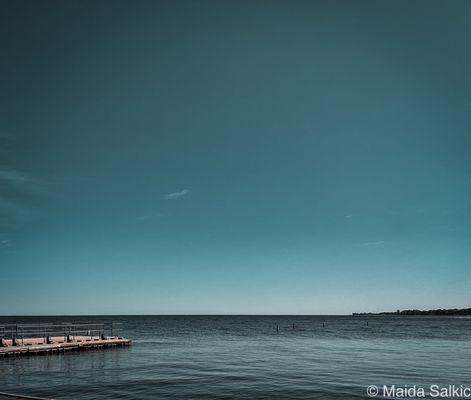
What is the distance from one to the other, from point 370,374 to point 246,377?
9.14 m

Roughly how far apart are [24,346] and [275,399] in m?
30.5

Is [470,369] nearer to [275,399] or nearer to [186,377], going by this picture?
[275,399]

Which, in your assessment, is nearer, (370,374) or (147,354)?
(370,374)

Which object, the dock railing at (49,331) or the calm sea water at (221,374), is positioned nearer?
the calm sea water at (221,374)

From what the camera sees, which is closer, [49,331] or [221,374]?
[221,374]

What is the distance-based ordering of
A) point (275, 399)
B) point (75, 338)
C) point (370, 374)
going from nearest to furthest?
point (275, 399) < point (370, 374) < point (75, 338)

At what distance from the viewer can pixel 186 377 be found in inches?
1224

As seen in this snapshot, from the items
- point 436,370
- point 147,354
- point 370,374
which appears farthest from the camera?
point 147,354

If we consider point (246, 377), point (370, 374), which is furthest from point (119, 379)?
point (370, 374)

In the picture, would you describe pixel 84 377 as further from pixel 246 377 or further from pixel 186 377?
pixel 246 377

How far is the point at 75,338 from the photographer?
2051 inches

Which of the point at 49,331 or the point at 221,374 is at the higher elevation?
the point at 221,374

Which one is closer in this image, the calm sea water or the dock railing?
the calm sea water

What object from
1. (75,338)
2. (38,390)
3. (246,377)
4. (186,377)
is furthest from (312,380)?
(75,338)
